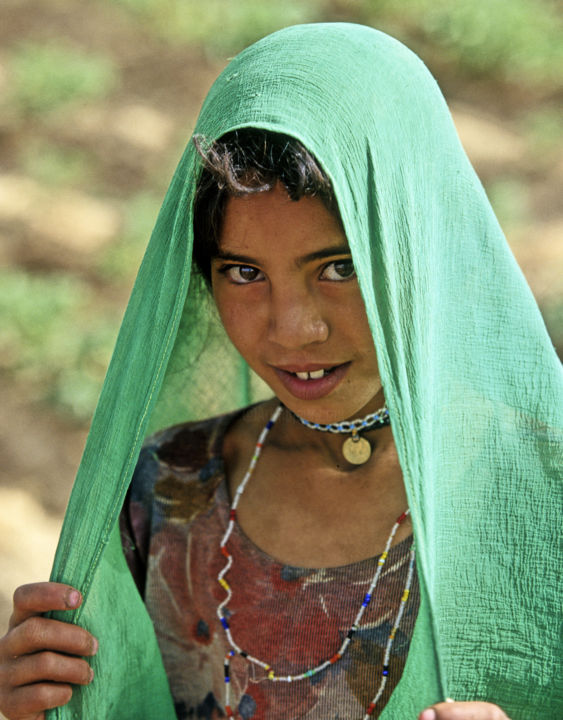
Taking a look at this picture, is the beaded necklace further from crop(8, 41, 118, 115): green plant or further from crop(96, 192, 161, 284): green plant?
crop(8, 41, 118, 115): green plant

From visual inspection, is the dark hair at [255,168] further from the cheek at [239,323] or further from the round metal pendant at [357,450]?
the round metal pendant at [357,450]

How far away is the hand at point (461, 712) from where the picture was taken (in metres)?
1.17

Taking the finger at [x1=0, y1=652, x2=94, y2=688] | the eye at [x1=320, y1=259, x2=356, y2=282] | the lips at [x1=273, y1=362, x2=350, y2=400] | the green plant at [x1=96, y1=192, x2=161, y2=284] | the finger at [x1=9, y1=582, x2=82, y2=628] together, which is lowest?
the finger at [x1=0, y1=652, x2=94, y2=688]

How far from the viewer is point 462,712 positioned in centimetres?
118

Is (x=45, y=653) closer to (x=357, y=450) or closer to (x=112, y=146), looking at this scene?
(x=357, y=450)

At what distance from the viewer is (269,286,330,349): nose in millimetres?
1460

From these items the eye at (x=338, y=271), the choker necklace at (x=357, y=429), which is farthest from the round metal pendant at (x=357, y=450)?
the eye at (x=338, y=271)

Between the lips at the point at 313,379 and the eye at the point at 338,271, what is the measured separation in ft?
0.50

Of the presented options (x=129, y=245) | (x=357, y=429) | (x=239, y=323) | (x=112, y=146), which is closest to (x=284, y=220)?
(x=239, y=323)

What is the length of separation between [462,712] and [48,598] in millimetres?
660

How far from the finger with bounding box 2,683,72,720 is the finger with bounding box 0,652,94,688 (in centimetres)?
1

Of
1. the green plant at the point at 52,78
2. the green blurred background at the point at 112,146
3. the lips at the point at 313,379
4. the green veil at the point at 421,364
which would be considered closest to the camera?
the green veil at the point at 421,364

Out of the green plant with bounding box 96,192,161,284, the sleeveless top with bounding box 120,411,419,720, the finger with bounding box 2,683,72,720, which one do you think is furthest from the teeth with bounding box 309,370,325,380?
the green plant with bounding box 96,192,161,284

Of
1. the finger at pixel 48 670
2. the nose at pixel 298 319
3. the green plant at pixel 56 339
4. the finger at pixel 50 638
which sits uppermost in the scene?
the green plant at pixel 56 339
